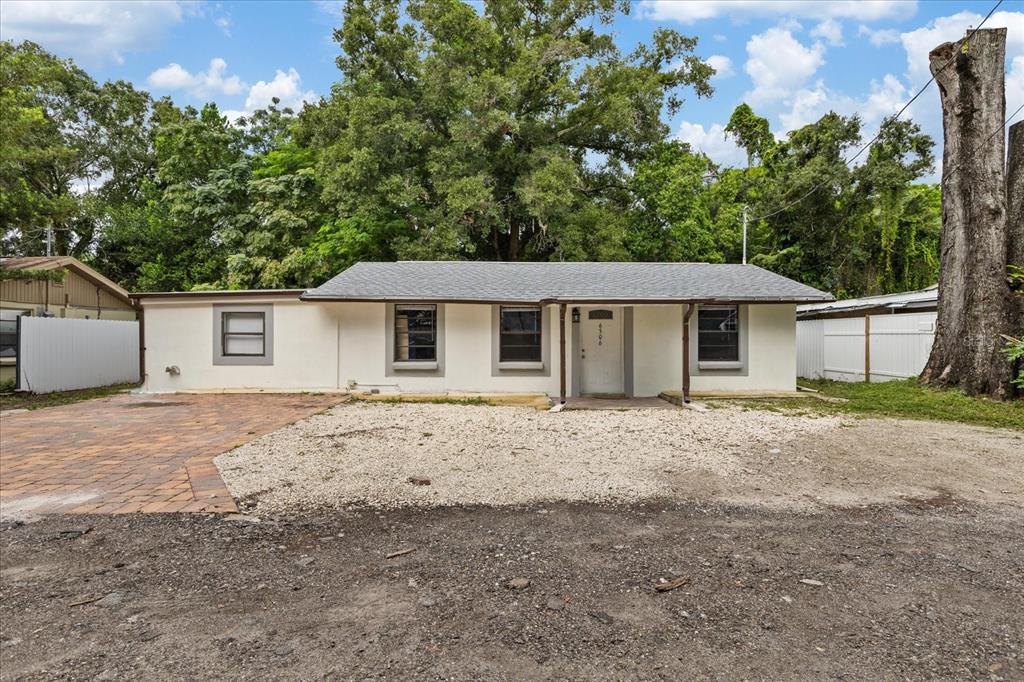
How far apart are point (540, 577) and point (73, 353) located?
15929 millimetres

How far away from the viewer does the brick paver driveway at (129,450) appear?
4.74 meters

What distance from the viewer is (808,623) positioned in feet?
8.84

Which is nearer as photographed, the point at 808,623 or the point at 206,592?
the point at 808,623

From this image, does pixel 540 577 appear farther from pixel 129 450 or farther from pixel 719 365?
pixel 719 365

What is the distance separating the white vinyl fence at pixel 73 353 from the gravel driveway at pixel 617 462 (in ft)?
29.2

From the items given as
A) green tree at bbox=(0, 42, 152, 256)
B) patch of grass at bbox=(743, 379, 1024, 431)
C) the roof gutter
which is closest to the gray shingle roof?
the roof gutter

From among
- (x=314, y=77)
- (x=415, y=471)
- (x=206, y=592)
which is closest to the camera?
(x=206, y=592)

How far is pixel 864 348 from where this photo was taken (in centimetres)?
1417

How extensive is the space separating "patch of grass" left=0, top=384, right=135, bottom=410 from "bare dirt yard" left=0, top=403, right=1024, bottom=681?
349 inches

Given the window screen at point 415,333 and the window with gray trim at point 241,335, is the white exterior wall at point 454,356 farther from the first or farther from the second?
the window with gray trim at point 241,335

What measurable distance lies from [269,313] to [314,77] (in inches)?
547

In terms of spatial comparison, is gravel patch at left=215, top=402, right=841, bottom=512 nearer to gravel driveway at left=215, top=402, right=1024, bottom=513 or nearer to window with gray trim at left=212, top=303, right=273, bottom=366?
gravel driveway at left=215, top=402, right=1024, bottom=513

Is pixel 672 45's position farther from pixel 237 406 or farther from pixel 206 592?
pixel 206 592

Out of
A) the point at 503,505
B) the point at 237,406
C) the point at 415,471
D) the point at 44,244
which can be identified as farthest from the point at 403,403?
the point at 44,244
